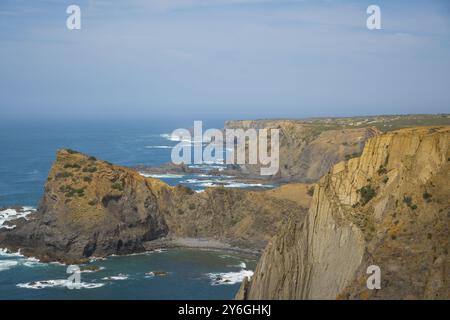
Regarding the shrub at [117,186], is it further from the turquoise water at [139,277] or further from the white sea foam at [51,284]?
the white sea foam at [51,284]

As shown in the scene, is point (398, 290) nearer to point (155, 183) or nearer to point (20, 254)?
point (20, 254)

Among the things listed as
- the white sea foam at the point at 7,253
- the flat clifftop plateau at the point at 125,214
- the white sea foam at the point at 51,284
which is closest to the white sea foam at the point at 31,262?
the flat clifftop plateau at the point at 125,214

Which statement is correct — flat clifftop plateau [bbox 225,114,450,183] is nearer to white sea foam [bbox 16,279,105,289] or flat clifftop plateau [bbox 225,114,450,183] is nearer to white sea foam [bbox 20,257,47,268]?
white sea foam [bbox 20,257,47,268]

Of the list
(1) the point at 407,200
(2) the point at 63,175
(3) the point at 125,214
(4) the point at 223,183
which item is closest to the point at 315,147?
(4) the point at 223,183

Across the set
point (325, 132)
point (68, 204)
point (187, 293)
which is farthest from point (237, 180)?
point (187, 293)

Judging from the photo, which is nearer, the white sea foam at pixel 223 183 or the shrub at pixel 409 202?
the shrub at pixel 409 202

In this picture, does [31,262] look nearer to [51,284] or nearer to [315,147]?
[51,284]
